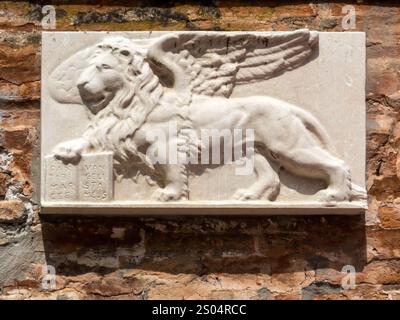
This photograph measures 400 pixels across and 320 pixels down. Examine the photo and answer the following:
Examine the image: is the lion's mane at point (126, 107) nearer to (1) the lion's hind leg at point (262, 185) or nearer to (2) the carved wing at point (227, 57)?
(2) the carved wing at point (227, 57)

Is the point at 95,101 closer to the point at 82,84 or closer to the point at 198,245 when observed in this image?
the point at 82,84

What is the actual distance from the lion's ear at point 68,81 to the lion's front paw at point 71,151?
8.0 inches

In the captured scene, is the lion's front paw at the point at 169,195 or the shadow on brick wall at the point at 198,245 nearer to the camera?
the lion's front paw at the point at 169,195

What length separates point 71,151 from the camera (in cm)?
422

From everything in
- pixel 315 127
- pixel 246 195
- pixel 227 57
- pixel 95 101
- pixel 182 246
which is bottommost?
pixel 182 246

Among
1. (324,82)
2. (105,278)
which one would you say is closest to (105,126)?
(105,278)

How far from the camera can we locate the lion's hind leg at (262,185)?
4.24m

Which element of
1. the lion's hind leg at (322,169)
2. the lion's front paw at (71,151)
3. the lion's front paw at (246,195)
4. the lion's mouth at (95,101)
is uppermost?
the lion's mouth at (95,101)

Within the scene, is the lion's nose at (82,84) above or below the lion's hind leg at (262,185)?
above

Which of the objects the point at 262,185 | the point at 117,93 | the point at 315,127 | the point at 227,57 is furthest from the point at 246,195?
the point at 117,93

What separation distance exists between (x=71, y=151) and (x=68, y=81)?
1.10ft

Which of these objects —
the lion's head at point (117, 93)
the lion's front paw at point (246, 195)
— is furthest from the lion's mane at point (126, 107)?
the lion's front paw at point (246, 195)

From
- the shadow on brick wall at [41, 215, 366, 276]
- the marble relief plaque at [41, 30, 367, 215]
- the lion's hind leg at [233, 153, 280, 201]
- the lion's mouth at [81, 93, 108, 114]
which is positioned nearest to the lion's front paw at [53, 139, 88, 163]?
the marble relief plaque at [41, 30, 367, 215]

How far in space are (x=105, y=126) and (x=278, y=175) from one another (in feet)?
2.67
